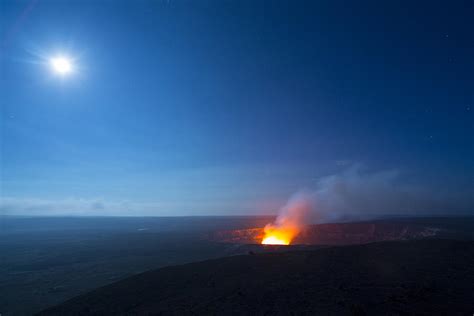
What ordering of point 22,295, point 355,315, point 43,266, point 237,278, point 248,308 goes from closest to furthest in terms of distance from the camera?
point 355,315 < point 248,308 < point 237,278 < point 22,295 < point 43,266

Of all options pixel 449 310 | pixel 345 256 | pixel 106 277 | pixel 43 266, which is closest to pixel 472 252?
pixel 345 256

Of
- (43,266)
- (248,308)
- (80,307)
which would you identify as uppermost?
(248,308)

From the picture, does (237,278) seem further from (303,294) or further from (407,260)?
(407,260)

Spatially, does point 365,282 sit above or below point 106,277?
above

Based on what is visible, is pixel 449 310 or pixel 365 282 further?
pixel 365 282

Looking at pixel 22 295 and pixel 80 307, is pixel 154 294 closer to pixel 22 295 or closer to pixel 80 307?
pixel 80 307

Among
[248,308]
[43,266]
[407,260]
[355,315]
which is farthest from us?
[43,266]
